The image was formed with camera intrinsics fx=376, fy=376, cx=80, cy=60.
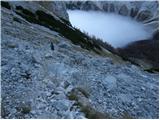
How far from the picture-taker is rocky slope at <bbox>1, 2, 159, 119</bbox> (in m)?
19.8

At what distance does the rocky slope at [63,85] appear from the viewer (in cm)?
1975

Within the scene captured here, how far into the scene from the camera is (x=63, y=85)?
22.6m

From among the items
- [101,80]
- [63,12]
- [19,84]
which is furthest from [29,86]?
[63,12]

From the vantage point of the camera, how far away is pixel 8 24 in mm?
36031

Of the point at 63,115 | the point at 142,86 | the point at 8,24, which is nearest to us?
the point at 63,115

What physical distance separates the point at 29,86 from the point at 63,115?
138 inches

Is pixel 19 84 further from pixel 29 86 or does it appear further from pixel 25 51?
pixel 25 51

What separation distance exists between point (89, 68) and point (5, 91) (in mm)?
9018

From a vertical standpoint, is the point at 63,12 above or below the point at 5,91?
below

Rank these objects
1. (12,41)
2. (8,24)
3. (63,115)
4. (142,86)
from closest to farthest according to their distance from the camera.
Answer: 1. (63,115)
2. (142,86)
3. (12,41)
4. (8,24)

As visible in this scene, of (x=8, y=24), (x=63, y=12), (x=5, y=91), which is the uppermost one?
(x=5, y=91)

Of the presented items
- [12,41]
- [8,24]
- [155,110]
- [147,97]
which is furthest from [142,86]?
[8,24]

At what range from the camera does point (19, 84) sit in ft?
70.7

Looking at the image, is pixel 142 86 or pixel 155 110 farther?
pixel 142 86
